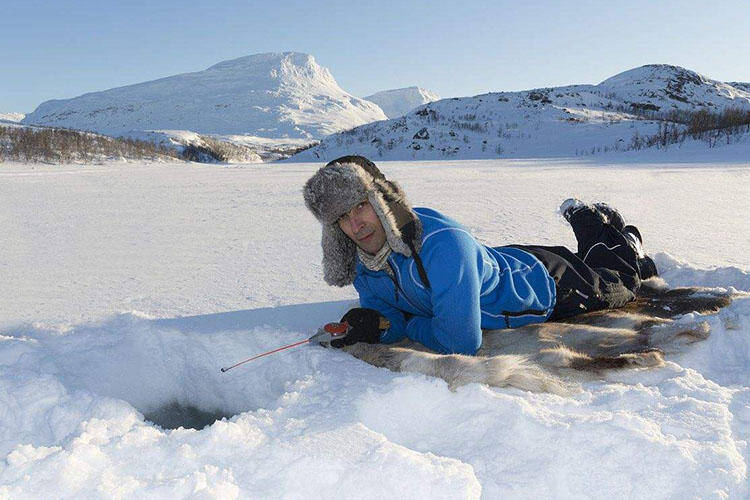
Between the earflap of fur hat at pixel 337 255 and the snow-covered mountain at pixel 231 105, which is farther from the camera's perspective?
the snow-covered mountain at pixel 231 105

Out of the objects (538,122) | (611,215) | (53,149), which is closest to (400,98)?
(538,122)

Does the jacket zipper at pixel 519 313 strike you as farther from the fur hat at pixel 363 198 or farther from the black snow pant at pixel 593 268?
the fur hat at pixel 363 198

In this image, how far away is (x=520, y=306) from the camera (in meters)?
2.35

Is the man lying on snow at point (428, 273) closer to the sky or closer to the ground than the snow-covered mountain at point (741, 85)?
closer to the ground

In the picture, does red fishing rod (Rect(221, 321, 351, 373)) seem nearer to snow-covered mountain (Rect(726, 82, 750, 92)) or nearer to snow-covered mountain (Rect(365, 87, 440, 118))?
snow-covered mountain (Rect(726, 82, 750, 92))

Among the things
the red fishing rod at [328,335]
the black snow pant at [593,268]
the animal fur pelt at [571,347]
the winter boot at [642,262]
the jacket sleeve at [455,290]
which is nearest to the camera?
the animal fur pelt at [571,347]

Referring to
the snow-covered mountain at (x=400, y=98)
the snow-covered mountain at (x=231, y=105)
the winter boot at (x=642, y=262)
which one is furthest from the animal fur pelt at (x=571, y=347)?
the snow-covered mountain at (x=400, y=98)

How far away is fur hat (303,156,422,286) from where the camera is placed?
6.58ft

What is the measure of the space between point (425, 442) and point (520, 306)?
1.08 m

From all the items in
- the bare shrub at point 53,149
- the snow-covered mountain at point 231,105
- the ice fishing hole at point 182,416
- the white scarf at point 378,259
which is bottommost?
the ice fishing hole at point 182,416

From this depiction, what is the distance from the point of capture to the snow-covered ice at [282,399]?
1240 millimetres

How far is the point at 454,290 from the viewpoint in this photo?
1.97m

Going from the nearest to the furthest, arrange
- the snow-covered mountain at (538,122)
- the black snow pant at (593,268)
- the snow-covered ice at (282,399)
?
the snow-covered ice at (282,399) < the black snow pant at (593,268) < the snow-covered mountain at (538,122)

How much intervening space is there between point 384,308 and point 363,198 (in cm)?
67
